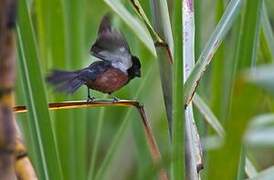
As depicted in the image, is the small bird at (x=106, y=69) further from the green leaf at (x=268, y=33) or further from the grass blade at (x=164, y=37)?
the green leaf at (x=268, y=33)

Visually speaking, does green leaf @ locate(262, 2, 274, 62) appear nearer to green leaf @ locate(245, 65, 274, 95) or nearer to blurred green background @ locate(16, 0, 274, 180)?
blurred green background @ locate(16, 0, 274, 180)

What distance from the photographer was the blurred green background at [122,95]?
40cm

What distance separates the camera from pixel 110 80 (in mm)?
592

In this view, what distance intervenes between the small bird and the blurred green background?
0.07 ft

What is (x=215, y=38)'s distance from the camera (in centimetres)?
58

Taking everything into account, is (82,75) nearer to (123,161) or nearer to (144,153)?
(144,153)

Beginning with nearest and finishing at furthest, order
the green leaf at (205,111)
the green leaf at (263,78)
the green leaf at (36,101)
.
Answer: the green leaf at (263,78), the green leaf at (36,101), the green leaf at (205,111)

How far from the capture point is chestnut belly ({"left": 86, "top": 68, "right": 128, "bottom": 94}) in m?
0.59

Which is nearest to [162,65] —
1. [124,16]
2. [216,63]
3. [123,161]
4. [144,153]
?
[124,16]

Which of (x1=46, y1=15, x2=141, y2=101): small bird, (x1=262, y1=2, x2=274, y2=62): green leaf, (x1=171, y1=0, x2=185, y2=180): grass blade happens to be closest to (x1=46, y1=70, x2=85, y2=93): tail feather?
(x1=46, y1=15, x2=141, y2=101): small bird

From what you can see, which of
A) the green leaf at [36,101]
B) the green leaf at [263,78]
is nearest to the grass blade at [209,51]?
the green leaf at [36,101]

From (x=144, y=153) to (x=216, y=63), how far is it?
226mm

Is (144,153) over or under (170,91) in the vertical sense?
under

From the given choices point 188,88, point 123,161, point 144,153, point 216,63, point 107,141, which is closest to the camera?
point 188,88
